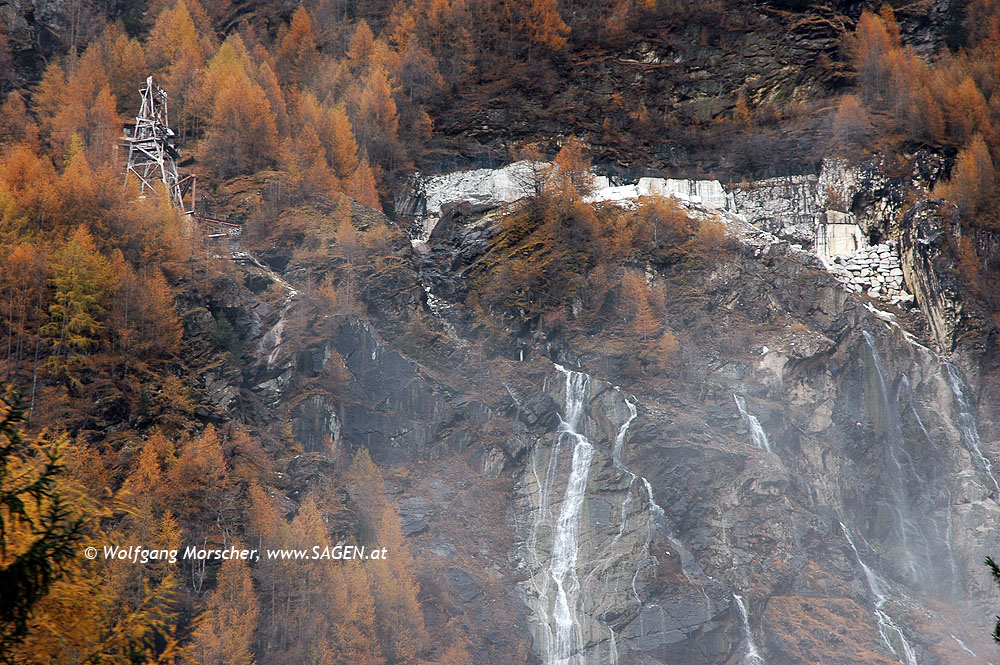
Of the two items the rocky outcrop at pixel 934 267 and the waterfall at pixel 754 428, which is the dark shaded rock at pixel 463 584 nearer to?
the waterfall at pixel 754 428

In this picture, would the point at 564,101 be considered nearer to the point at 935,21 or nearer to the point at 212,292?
the point at 935,21

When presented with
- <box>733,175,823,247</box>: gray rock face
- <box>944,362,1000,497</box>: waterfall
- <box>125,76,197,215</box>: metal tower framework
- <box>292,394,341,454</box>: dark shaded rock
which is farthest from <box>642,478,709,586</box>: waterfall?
<box>125,76,197,215</box>: metal tower framework

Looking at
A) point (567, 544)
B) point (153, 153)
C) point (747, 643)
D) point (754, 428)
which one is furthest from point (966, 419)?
point (153, 153)

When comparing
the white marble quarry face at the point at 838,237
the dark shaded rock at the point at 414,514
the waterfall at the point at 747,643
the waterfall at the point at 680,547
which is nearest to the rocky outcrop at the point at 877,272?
the white marble quarry face at the point at 838,237

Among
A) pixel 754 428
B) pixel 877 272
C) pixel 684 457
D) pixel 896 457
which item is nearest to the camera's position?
pixel 684 457

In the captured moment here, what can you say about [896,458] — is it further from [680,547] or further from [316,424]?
[316,424]

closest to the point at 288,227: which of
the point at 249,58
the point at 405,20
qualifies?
the point at 249,58

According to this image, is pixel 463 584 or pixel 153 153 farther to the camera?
pixel 153 153
